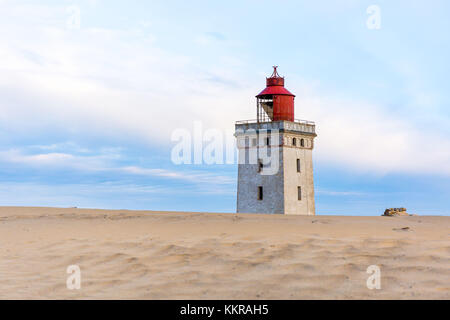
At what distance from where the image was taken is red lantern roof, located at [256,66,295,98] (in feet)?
141

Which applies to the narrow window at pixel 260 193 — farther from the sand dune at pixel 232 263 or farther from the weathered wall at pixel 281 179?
the sand dune at pixel 232 263

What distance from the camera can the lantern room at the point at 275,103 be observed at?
1665 inches

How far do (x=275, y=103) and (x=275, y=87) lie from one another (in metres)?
1.68

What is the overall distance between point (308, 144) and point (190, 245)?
107ft

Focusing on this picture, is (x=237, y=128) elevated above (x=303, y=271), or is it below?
above

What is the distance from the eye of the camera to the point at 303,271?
8.25m

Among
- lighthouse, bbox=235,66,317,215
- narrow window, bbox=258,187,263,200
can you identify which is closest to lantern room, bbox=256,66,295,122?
lighthouse, bbox=235,66,317,215

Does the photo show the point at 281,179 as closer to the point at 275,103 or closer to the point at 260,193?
the point at 260,193

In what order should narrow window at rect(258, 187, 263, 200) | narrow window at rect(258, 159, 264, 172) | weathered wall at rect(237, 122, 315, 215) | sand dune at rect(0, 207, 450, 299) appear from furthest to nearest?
narrow window at rect(258, 159, 264, 172), narrow window at rect(258, 187, 263, 200), weathered wall at rect(237, 122, 315, 215), sand dune at rect(0, 207, 450, 299)

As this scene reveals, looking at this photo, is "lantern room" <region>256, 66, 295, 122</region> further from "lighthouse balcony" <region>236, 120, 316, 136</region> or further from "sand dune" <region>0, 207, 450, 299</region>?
"sand dune" <region>0, 207, 450, 299</region>

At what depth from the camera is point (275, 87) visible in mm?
43406
